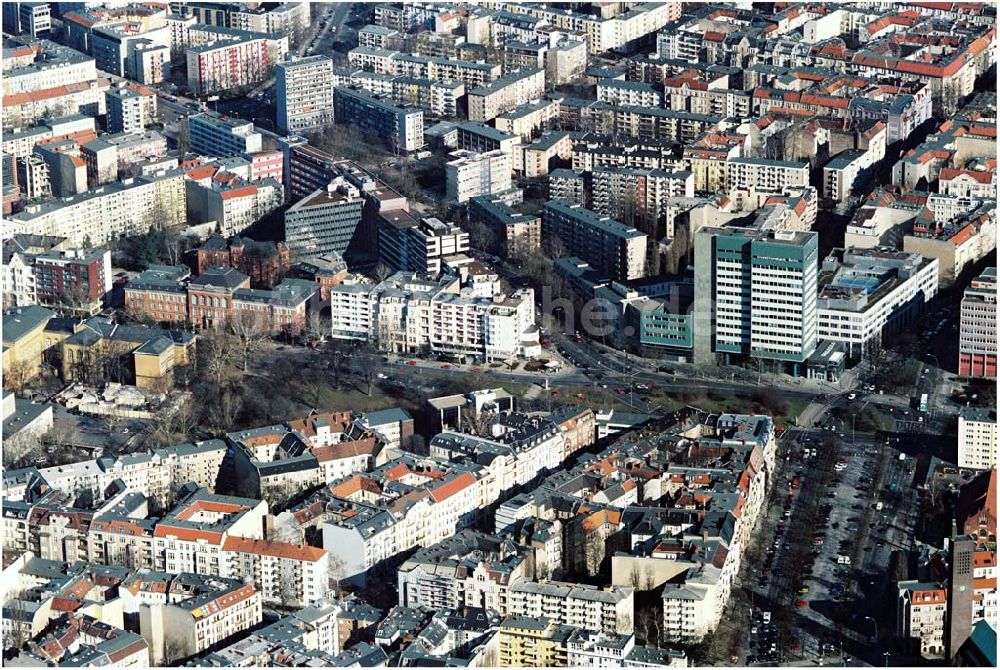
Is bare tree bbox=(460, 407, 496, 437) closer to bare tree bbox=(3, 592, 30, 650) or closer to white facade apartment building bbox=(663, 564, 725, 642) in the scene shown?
white facade apartment building bbox=(663, 564, 725, 642)

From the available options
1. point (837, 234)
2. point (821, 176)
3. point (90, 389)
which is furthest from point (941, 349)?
point (90, 389)

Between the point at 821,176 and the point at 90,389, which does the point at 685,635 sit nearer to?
the point at 90,389

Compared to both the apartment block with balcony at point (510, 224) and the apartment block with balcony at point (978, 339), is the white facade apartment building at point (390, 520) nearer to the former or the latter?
the apartment block with balcony at point (978, 339)

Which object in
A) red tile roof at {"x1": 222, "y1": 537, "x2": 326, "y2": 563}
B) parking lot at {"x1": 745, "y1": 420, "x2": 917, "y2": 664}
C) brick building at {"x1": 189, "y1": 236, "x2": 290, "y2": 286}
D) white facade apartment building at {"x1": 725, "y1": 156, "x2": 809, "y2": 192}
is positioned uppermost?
white facade apartment building at {"x1": 725, "y1": 156, "x2": 809, "y2": 192}

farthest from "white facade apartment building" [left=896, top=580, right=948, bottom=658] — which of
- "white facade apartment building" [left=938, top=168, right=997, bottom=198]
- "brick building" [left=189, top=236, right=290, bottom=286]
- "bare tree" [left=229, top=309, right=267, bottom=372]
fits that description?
"white facade apartment building" [left=938, top=168, right=997, bottom=198]

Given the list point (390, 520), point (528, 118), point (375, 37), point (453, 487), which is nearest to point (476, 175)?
point (528, 118)

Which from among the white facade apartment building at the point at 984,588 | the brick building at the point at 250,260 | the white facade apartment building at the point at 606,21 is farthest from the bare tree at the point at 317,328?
the white facade apartment building at the point at 606,21
